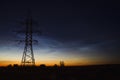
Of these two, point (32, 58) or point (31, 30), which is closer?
point (32, 58)

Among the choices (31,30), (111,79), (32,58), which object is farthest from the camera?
(31,30)

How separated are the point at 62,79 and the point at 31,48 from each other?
17.4 meters

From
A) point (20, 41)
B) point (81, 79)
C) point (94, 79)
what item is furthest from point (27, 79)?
point (20, 41)

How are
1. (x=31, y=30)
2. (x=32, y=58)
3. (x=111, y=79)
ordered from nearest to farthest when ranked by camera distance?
(x=111, y=79)
(x=32, y=58)
(x=31, y=30)

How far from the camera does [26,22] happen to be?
146 ft

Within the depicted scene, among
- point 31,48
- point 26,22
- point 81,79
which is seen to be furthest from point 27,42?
point 81,79

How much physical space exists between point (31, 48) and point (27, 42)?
63.8 inches

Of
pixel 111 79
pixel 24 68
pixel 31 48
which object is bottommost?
pixel 111 79

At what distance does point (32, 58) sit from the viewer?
40.6 m

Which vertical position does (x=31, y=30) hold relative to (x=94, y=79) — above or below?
above

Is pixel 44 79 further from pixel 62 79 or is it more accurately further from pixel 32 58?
pixel 32 58

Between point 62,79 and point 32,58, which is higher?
point 32,58

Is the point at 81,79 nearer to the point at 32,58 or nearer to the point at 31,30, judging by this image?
the point at 32,58

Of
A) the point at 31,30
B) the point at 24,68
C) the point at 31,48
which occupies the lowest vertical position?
the point at 24,68
